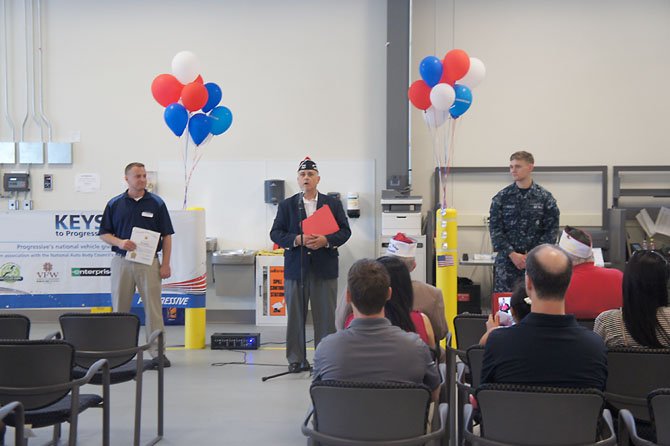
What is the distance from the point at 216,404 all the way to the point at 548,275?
281cm

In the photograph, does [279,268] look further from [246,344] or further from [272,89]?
[272,89]

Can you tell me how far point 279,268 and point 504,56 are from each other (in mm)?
3361

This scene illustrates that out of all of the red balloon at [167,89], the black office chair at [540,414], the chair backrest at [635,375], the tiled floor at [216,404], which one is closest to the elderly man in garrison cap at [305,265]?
the tiled floor at [216,404]

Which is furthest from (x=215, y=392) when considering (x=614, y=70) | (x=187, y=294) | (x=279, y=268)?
(x=614, y=70)

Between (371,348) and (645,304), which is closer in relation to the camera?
(371,348)

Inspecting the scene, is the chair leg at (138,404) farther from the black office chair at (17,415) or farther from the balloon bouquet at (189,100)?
the balloon bouquet at (189,100)

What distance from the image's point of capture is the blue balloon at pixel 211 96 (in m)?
6.15

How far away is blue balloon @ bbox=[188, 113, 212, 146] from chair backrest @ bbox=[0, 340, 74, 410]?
11.7 feet

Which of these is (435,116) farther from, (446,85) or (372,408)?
(372,408)

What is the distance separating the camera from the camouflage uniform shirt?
5023mm

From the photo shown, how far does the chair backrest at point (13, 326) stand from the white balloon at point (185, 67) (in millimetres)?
3081

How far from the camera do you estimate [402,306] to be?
2980mm

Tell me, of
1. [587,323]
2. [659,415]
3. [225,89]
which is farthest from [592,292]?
[225,89]

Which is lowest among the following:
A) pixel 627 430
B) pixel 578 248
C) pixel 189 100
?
pixel 627 430
